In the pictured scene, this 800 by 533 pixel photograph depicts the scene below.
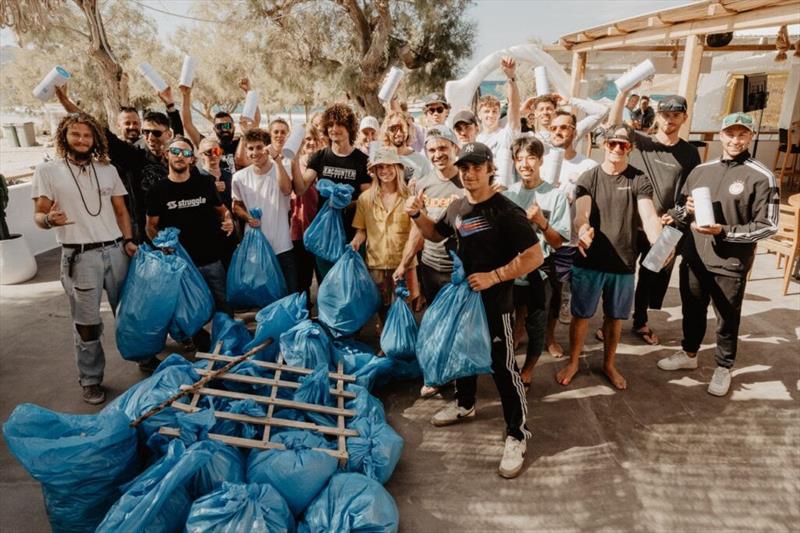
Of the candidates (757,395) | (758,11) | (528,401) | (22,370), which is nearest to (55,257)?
(22,370)

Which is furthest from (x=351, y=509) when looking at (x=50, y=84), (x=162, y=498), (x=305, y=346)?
(x=50, y=84)

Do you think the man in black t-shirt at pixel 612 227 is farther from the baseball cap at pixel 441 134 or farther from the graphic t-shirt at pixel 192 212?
the graphic t-shirt at pixel 192 212

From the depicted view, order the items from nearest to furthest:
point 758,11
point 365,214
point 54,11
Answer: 1. point 365,214
2. point 758,11
3. point 54,11

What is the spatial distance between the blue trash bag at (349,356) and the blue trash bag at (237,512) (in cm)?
118

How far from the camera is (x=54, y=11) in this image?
5785 millimetres

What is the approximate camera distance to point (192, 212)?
3.12 metres

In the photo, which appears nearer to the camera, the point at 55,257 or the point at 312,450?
the point at 312,450

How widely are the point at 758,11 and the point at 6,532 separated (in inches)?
287

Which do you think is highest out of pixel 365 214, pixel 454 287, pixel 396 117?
pixel 396 117

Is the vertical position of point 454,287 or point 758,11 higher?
point 758,11

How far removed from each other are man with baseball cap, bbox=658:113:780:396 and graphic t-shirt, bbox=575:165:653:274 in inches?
13.9

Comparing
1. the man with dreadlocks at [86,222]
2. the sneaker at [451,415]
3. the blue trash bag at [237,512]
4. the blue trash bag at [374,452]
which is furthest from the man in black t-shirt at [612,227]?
the man with dreadlocks at [86,222]

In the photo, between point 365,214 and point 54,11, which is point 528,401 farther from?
point 54,11

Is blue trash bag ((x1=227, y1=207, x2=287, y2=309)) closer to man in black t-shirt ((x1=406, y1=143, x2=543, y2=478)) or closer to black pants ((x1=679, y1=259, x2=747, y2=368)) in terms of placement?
man in black t-shirt ((x1=406, y1=143, x2=543, y2=478))
